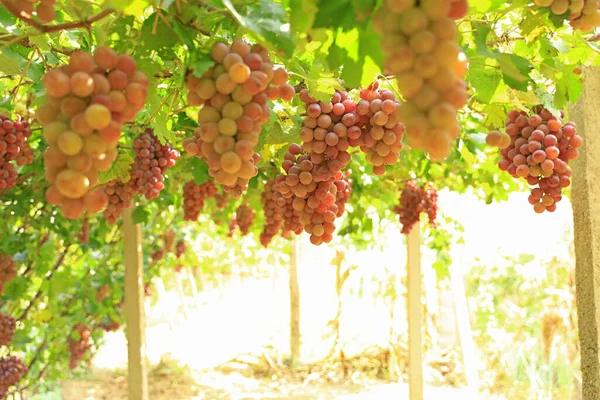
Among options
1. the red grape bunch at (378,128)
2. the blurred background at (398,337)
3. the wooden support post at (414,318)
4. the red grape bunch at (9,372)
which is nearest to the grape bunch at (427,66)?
the red grape bunch at (378,128)

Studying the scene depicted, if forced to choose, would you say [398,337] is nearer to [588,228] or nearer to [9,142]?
[588,228]

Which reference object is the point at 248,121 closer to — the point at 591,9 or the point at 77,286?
the point at 591,9

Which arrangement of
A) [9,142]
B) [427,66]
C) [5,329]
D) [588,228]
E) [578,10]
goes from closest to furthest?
[427,66]
[578,10]
[9,142]
[588,228]
[5,329]

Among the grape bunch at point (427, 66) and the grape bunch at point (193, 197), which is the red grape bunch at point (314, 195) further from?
the grape bunch at point (193, 197)

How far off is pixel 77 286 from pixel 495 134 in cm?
529

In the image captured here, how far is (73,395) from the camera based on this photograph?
698 centimetres

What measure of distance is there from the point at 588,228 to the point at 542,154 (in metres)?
0.66

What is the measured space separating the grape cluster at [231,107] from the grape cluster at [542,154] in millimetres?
1088

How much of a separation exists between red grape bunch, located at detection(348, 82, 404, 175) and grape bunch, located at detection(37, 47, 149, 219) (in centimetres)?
74

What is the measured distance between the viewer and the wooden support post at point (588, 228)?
2.11m

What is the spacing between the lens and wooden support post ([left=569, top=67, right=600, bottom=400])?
83.1 inches

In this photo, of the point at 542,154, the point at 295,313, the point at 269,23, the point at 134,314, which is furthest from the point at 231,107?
the point at 295,313

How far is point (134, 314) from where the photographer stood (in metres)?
3.82

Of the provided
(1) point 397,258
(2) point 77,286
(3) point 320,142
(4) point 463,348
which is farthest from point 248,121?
(1) point 397,258
